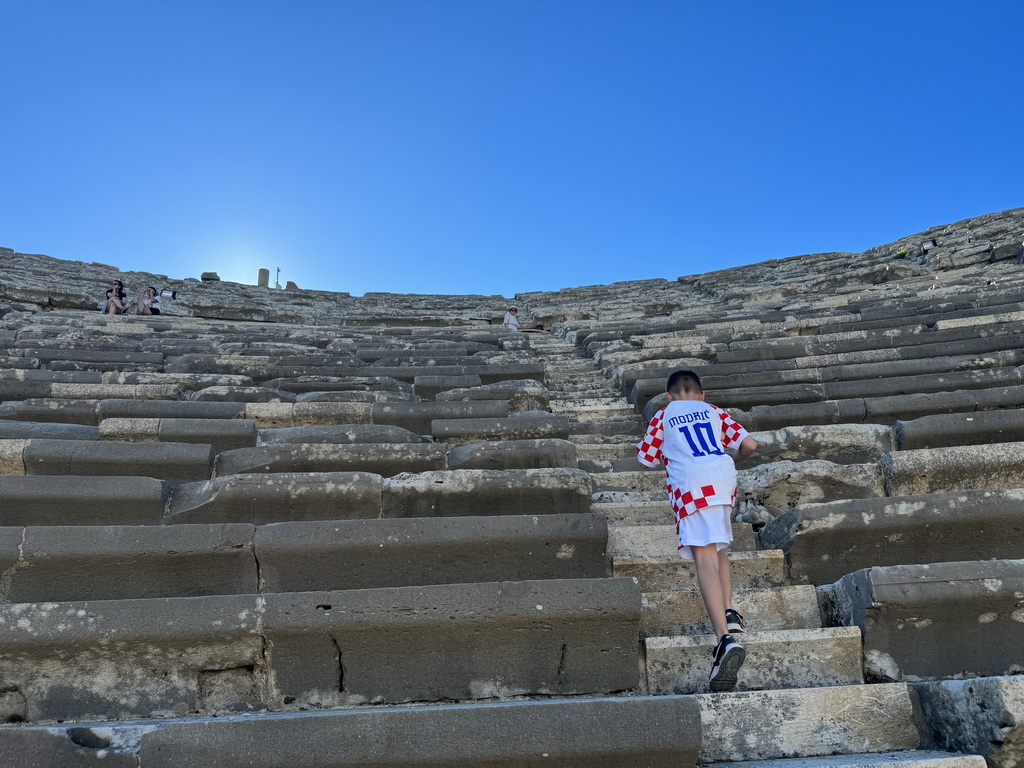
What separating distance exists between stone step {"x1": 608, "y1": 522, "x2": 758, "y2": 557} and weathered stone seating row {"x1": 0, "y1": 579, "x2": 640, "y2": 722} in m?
0.49

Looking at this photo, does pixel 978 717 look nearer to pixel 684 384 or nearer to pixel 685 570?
pixel 685 570

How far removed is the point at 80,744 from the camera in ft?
6.37

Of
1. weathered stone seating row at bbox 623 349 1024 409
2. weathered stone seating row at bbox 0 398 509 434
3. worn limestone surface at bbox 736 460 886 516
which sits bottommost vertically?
worn limestone surface at bbox 736 460 886 516

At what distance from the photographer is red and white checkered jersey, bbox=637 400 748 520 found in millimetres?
2562

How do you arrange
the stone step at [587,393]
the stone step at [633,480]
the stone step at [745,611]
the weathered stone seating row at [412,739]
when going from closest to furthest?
1. the weathered stone seating row at [412,739]
2. the stone step at [745,611]
3. the stone step at [633,480]
4. the stone step at [587,393]

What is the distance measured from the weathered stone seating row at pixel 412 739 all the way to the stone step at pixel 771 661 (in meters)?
0.41

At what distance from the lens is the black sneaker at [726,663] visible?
2.18 metres

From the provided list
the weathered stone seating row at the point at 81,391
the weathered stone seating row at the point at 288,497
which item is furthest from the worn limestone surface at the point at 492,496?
the weathered stone seating row at the point at 81,391

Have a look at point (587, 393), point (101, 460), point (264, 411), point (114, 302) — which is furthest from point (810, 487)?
point (114, 302)

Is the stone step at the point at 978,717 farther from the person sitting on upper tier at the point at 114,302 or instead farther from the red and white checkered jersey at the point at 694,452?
the person sitting on upper tier at the point at 114,302

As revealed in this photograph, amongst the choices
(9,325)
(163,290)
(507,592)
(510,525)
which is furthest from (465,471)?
(163,290)

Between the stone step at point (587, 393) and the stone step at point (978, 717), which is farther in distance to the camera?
the stone step at point (587, 393)

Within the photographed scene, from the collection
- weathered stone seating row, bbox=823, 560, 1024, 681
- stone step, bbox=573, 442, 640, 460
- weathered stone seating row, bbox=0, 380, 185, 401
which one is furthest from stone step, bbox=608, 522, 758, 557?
weathered stone seating row, bbox=0, 380, 185, 401

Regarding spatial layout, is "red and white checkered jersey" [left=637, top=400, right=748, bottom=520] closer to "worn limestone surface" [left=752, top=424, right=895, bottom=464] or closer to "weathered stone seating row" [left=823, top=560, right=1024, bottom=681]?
"weathered stone seating row" [left=823, top=560, right=1024, bottom=681]
